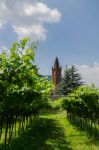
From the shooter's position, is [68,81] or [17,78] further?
[68,81]

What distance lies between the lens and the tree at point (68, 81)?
86.5m

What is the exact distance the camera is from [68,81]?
283 feet

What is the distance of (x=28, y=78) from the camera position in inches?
734

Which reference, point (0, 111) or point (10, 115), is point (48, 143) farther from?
point (0, 111)

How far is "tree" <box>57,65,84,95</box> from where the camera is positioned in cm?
8650

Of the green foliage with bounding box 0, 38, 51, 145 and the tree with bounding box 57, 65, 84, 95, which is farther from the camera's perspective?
the tree with bounding box 57, 65, 84, 95

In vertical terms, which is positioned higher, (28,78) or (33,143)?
(28,78)

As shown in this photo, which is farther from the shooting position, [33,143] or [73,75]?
[73,75]

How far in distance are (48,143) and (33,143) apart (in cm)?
116

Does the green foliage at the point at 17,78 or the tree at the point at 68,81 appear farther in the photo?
the tree at the point at 68,81

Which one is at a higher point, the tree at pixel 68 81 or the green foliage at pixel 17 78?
the tree at pixel 68 81

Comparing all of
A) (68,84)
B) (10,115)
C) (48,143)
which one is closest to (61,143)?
(48,143)

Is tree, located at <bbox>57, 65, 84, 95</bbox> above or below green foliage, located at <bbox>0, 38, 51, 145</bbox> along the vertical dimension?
above

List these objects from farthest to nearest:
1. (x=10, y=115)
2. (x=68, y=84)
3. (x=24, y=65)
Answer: (x=68, y=84), (x=10, y=115), (x=24, y=65)
